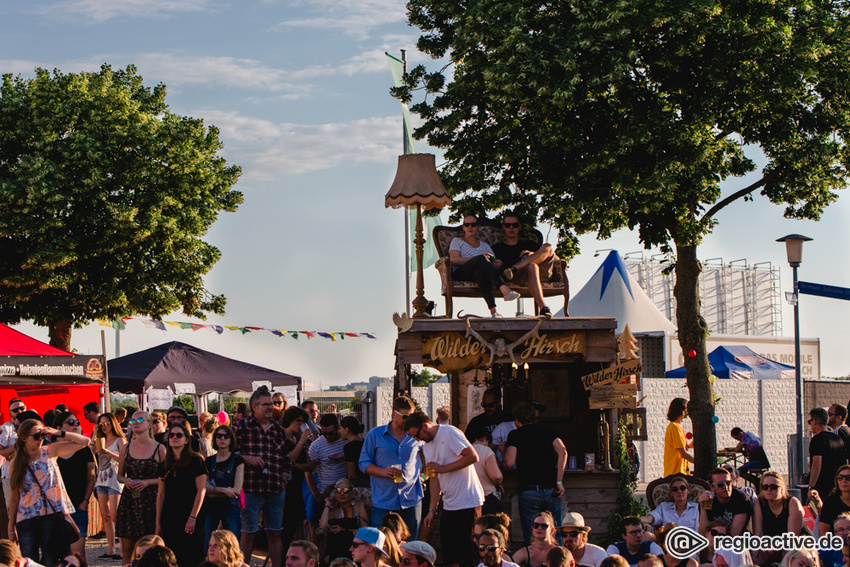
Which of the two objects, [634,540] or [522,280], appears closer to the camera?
[634,540]

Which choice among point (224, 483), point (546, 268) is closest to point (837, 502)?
point (546, 268)

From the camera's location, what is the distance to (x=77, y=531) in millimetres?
8531

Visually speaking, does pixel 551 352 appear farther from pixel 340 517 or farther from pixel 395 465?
pixel 340 517

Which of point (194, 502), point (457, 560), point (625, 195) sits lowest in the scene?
point (457, 560)

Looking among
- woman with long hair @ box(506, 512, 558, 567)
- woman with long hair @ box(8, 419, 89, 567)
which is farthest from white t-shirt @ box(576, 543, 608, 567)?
woman with long hair @ box(8, 419, 89, 567)

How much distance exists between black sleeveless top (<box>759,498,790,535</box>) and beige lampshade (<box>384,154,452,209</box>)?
5928 millimetres

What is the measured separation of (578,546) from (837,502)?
292 centimetres

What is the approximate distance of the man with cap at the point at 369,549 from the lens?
677 centimetres

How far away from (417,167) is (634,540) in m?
6.82

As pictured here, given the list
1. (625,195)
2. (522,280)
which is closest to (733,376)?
(625,195)

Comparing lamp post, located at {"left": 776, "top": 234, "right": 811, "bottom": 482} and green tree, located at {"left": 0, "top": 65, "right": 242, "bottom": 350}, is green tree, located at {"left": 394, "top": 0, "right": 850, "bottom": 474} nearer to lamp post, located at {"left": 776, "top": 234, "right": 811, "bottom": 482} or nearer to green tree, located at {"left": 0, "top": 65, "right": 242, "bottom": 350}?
lamp post, located at {"left": 776, "top": 234, "right": 811, "bottom": 482}

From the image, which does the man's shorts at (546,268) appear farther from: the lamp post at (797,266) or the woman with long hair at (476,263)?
the lamp post at (797,266)

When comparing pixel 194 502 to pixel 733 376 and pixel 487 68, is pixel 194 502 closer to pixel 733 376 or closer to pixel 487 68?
pixel 487 68

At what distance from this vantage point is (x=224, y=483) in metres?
8.95
